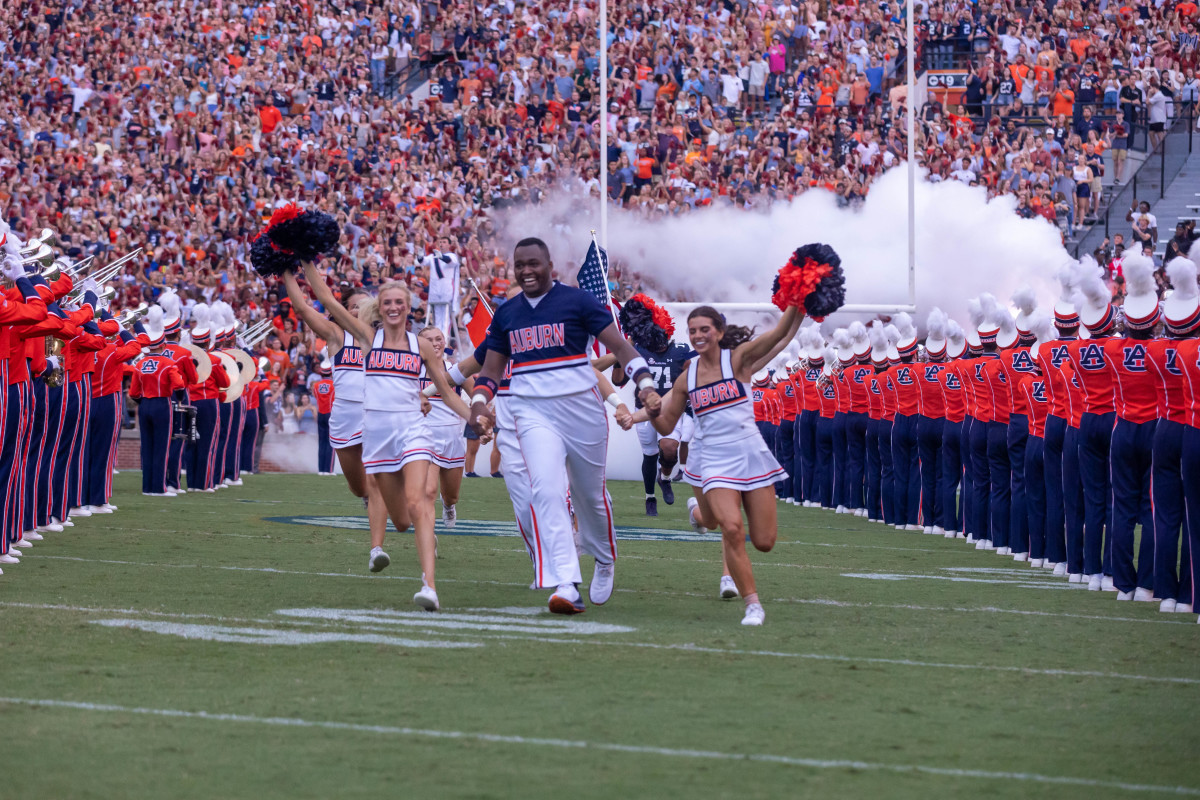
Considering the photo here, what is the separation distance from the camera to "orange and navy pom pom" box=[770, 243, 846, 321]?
24.4 feet

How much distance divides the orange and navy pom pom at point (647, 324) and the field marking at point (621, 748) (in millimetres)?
3797

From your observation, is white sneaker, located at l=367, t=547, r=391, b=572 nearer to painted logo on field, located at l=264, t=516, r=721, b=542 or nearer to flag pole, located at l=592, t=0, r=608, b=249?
painted logo on field, located at l=264, t=516, r=721, b=542

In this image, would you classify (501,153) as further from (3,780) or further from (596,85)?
(3,780)

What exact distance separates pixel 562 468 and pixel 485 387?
55 cm

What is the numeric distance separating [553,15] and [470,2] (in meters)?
1.96

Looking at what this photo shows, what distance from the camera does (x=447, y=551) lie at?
1122 centimetres

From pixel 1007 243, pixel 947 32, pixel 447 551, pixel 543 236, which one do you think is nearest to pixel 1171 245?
pixel 1007 243

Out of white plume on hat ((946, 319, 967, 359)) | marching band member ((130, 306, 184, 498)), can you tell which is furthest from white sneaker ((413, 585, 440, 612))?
marching band member ((130, 306, 184, 498))

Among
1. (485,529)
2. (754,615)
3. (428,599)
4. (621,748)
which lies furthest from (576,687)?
(485,529)

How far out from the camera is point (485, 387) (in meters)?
7.83

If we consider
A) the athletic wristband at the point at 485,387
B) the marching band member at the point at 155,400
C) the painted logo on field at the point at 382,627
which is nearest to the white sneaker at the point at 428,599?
the painted logo on field at the point at 382,627

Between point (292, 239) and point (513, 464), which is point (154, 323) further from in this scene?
point (513, 464)

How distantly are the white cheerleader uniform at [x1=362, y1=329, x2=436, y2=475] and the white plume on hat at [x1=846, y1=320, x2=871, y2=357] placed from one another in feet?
27.6

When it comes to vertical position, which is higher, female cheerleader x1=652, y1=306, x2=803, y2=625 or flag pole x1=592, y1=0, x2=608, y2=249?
flag pole x1=592, y1=0, x2=608, y2=249
